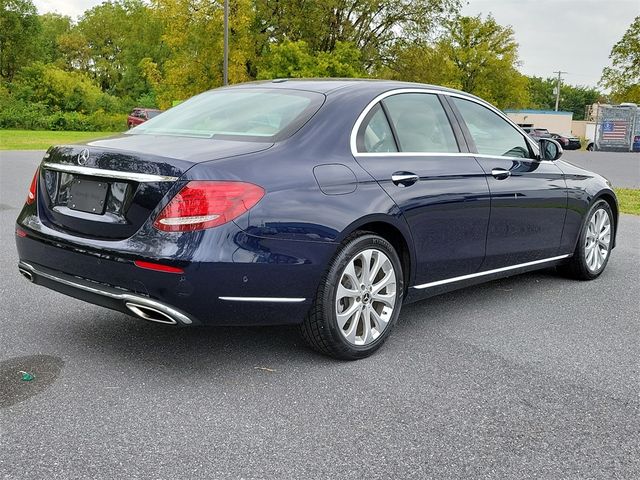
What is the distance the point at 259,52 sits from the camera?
3544 cm

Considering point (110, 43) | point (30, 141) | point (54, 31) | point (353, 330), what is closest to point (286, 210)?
point (353, 330)

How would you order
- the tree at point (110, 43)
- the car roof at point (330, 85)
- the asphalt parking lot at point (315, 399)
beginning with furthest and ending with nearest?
the tree at point (110, 43) → the car roof at point (330, 85) → the asphalt parking lot at point (315, 399)

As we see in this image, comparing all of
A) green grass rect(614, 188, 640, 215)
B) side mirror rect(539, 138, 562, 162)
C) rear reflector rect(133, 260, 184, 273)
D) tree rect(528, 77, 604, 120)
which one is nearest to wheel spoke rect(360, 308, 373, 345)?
rear reflector rect(133, 260, 184, 273)

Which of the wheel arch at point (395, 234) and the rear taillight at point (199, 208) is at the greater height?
the rear taillight at point (199, 208)

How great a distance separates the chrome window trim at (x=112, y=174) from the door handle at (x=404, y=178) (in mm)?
1340

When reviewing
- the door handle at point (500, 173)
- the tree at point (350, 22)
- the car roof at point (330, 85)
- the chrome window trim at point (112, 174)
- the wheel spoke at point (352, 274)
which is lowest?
the wheel spoke at point (352, 274)

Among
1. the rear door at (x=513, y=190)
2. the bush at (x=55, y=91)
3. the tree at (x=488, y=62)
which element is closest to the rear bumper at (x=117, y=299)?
the rear door at (x=513, y=190)

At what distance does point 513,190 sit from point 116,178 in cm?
284

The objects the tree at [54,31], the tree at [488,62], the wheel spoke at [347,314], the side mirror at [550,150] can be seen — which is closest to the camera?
the wheel spoke at [347,314]

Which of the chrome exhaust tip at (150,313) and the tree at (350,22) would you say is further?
the tree at (350,22)

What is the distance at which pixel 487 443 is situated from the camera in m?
2.89

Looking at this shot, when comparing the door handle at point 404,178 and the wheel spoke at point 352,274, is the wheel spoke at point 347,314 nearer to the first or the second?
the wheel spoke at point 352,274

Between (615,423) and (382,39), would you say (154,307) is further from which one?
(382,39)

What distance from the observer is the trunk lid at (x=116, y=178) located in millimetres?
3279
